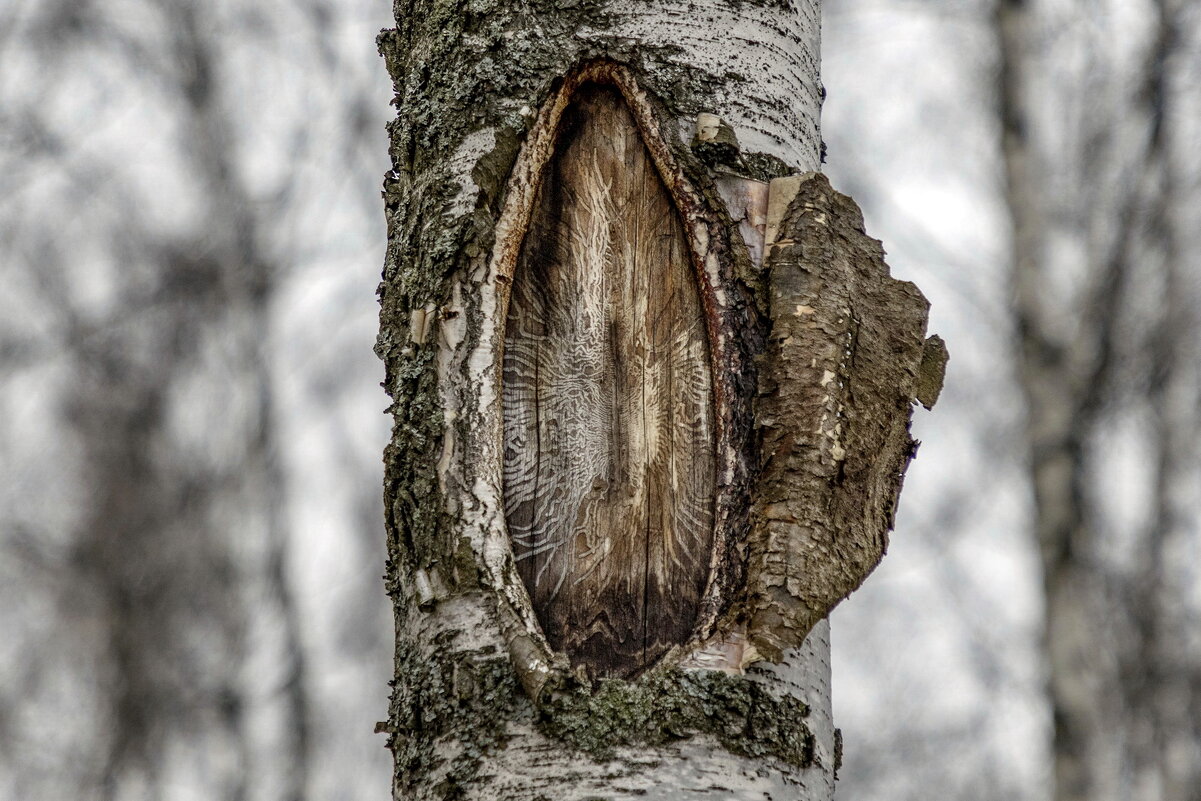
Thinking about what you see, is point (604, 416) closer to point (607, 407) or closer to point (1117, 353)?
point (607, 407)

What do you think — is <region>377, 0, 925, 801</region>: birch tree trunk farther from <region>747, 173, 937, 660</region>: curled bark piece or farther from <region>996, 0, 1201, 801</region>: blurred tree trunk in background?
<region>996, 0, 1201, 801</region>: blurred tree trunk in background

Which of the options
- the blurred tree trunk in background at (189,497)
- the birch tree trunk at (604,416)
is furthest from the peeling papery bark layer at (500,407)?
the blurred tree trunk in background at (189,497)

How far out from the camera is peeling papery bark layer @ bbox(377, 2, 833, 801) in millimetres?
1296

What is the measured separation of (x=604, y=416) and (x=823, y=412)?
261 mm

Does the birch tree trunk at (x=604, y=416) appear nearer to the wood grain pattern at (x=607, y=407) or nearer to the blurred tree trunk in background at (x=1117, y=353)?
the wood grain pattern at (x=607, y=407)

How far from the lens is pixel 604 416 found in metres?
1.50

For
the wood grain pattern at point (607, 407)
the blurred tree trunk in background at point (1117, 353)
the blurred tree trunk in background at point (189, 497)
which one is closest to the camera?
the wood grain pattern at point (607, 407)

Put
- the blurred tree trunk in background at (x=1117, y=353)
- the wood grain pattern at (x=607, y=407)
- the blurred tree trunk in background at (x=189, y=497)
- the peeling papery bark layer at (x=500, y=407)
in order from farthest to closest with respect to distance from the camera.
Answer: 1. the blurred tree trunk in background at (x=189, y=497)
2. the blurred tree trunk in background at (x=1117, y=353)
3. the wood grain pattern at (x=607, y=407)
4. the peeling papery bark layer at (x=500, y=407)

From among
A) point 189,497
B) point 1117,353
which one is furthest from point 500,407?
point 189,497

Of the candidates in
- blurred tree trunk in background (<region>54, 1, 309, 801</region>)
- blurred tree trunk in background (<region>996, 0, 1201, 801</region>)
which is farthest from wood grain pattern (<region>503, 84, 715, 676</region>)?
blurred tree trunk in background (<region>54, 1, 309, 801</region>)

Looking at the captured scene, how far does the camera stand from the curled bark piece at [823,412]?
4.55ft

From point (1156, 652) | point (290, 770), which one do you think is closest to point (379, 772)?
point (290, 770)

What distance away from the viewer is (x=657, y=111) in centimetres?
151

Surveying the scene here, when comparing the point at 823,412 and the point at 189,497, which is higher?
the point at 189,497
